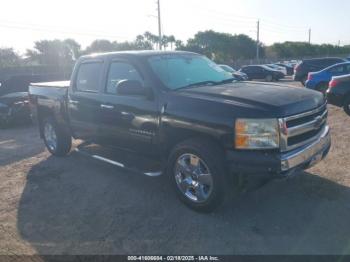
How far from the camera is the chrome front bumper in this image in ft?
11.8

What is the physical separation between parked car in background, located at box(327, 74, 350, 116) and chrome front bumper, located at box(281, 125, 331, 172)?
5.44 meters

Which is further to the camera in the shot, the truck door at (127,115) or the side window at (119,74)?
the side window at (119,74)

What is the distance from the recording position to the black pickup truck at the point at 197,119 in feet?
11.8

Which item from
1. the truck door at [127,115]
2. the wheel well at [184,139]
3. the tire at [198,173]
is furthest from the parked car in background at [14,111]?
the tire at [198,173]

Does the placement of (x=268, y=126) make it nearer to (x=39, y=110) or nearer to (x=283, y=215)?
(x=283, y=215)

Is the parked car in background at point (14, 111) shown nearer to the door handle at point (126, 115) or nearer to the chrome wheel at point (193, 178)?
the door handle at point (126, 115)

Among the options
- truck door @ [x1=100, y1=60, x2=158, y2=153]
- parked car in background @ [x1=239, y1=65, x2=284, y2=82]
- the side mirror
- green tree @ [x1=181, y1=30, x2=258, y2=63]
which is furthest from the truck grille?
green tree @ [x1=181, y1=30, x2=258, y2=63]

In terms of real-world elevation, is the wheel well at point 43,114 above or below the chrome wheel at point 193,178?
above

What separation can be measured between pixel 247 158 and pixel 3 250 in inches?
109

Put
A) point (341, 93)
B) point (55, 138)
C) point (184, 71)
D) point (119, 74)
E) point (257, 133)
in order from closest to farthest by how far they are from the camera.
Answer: point (257, 133) → point (184, 71) → point (119, 74) → point (55, 138) → point (341, 93)

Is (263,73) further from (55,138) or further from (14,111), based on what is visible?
(55,138)

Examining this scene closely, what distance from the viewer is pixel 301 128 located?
3.85 m

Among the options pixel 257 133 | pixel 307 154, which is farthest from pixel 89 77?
pixel 307 154

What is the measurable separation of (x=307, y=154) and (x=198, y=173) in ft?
4.10
